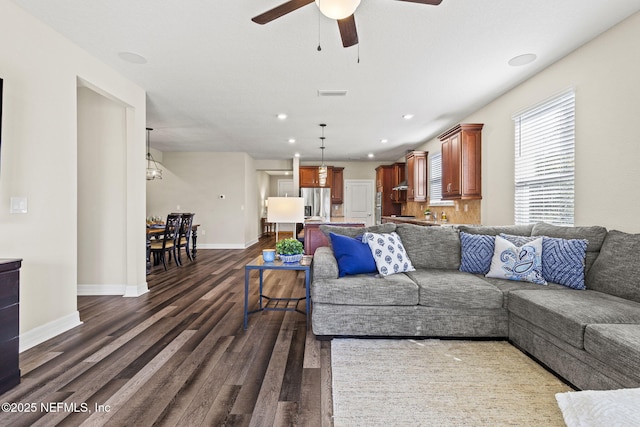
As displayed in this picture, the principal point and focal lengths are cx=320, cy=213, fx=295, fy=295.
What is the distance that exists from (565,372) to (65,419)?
2.90m

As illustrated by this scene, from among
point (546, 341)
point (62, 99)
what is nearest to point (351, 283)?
point (546, 341)

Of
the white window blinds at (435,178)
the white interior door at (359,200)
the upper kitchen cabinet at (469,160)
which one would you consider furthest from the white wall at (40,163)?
the white interior door at (359,200)

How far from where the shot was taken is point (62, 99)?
107 inches

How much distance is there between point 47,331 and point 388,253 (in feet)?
10.1

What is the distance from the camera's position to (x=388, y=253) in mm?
2842

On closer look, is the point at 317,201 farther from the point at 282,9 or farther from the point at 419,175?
the point at 282,9

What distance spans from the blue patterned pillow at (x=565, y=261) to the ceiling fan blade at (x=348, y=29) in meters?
2.41

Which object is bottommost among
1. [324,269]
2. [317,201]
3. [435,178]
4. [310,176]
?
[324,269]

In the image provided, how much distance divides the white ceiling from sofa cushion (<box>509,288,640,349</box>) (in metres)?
2.20

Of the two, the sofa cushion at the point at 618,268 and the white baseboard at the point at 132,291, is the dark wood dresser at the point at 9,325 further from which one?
the sofa cushion at the point at 618,268

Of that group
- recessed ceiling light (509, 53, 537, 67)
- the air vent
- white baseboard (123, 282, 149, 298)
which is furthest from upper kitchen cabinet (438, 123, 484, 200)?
white baseboard (123, 282, 149, 298)

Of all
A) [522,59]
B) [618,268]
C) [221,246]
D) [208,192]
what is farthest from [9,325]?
[208,192]

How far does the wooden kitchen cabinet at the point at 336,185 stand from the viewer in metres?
8.75

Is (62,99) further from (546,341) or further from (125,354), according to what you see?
(546,341)
